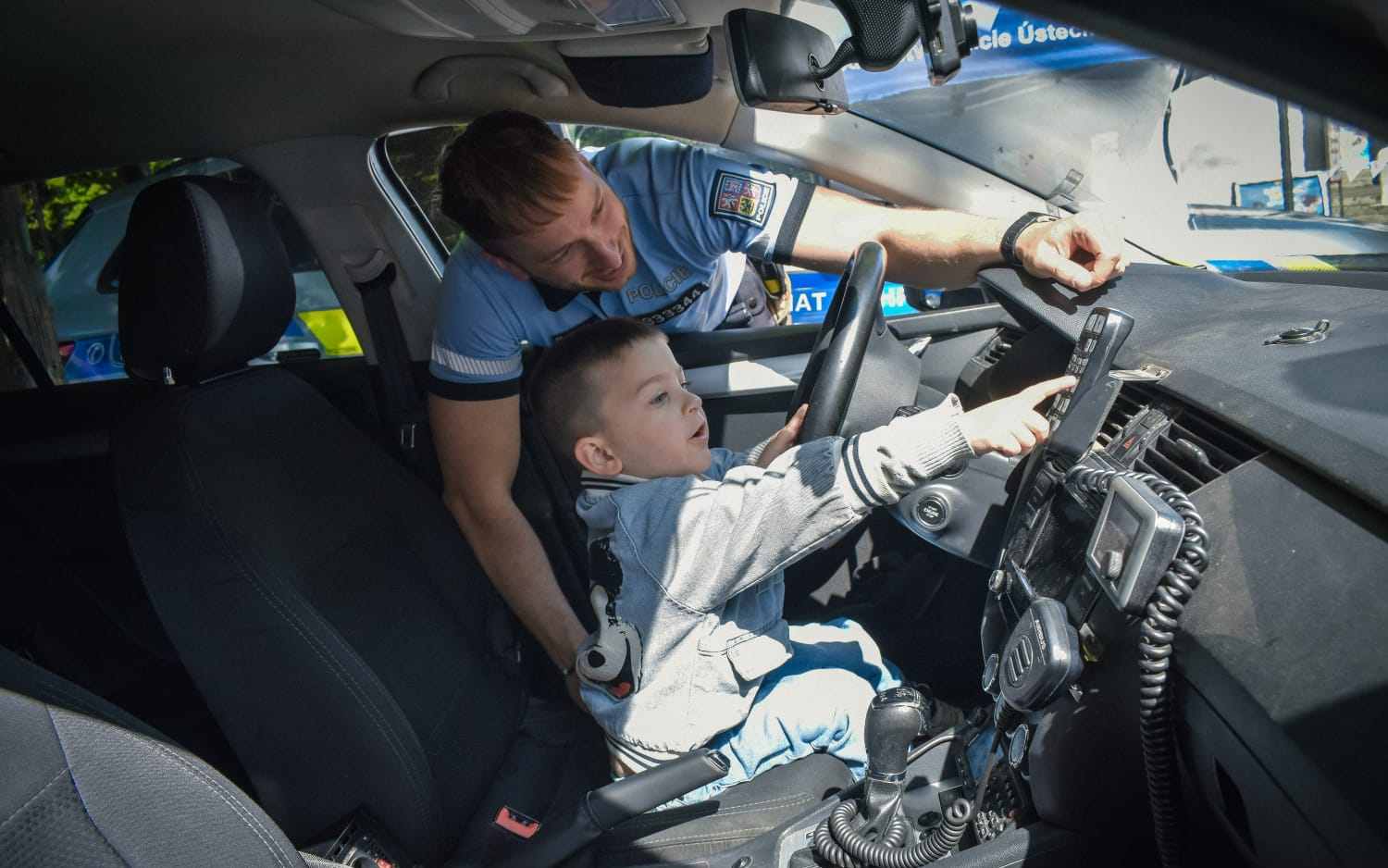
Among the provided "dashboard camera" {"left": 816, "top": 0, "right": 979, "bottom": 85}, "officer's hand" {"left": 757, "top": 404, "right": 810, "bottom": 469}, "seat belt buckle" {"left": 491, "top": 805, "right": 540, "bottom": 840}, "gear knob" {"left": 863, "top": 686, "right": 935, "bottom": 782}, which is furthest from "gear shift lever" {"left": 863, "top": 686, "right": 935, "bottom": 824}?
"dashboard camera" {"left": 816, "top": 0, "right": 979, "bottom": 85}

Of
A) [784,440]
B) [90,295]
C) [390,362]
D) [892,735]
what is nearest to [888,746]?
[892,735]

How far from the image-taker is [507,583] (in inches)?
78.9

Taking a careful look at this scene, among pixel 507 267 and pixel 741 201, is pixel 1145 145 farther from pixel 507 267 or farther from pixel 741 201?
pixel 507 267

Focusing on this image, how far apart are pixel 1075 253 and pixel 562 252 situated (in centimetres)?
91

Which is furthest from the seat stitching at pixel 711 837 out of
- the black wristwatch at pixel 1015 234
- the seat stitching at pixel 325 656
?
the black wristwatch at pixel 1015 234

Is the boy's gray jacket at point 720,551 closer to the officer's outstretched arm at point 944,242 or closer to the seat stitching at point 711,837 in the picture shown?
the seat stitching at point 711,837

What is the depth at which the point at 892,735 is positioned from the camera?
135cm

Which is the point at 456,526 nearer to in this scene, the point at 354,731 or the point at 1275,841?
the point at 354,731

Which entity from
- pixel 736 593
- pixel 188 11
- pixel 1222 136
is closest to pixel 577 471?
pixel 736 593

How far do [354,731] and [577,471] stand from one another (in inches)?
29.9

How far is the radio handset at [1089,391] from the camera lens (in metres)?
1.30

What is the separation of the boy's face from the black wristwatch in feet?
1.91

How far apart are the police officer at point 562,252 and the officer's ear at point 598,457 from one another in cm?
34

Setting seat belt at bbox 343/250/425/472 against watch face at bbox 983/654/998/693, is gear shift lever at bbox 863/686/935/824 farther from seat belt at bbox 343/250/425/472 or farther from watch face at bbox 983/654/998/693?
seat belt at bbox 343/250/425/472
